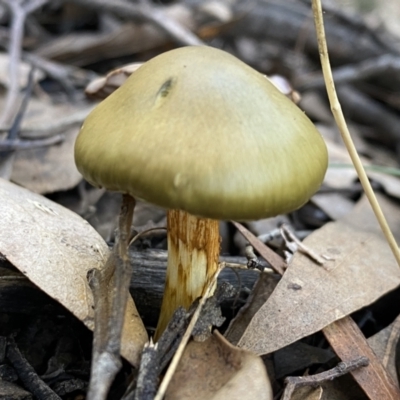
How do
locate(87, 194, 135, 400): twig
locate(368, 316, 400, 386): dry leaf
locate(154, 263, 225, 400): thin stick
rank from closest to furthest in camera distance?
1. locate(87, 194, 135, 400): twig
2. locate(154, 263, 225, 400): thin stick
3. locate(368, 316, 400, 386): dry leaf

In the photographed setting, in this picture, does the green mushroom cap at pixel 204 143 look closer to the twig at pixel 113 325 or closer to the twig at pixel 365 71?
the twig at pixel 113 325

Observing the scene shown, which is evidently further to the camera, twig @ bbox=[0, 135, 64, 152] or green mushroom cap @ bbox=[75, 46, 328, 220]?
twig @ bbox=[0, 135, 64, 152]

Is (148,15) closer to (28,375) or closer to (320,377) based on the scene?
(28,375)

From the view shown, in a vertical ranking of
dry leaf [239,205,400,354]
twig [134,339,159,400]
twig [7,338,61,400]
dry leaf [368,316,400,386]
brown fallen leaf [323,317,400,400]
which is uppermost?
twig [134,339,159,400]

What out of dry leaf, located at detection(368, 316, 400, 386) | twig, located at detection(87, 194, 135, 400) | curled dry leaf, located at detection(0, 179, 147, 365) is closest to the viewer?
twig, located at detection(87, 194, 135, 400)

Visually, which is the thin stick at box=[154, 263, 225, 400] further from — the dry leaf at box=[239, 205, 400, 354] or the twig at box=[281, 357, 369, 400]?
the twig at box=[281, 357, 369, 400]

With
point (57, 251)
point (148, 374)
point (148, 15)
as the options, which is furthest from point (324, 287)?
point (148, 15)

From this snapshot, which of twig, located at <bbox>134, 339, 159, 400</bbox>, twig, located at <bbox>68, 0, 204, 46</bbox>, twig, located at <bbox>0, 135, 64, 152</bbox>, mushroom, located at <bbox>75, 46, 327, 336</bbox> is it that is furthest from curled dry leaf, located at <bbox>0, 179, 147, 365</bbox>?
twig, located at <bbox>68, 0, 204, 46</bbox>
